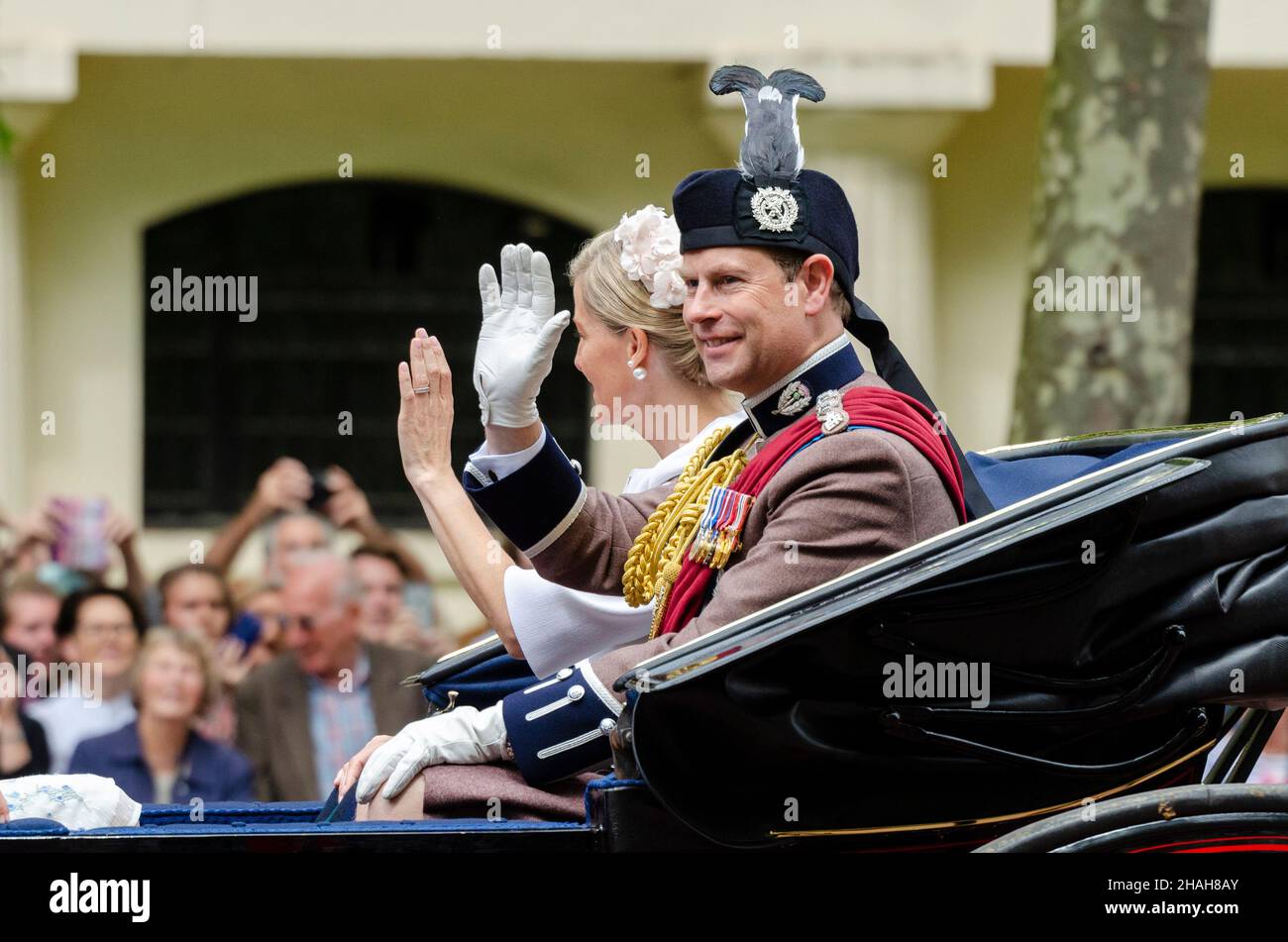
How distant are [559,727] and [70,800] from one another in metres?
0.84

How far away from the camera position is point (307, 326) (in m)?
9.02

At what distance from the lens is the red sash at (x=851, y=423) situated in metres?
3.08

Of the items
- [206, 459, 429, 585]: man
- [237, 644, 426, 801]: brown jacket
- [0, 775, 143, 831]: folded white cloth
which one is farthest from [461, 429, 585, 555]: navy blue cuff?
[206, 459, 429, 585]: man

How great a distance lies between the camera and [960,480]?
3145mm

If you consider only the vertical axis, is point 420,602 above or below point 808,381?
below

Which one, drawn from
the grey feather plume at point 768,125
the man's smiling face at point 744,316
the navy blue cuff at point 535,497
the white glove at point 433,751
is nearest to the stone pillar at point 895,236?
the navy blue cuff at point 535,497

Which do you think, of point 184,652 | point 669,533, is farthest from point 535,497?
point 184,652

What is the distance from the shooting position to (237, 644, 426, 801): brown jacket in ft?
17.9

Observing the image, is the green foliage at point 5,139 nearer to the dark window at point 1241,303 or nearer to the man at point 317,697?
the man at point 317,697

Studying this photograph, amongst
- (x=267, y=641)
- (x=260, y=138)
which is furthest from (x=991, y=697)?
(x=260, y=138)

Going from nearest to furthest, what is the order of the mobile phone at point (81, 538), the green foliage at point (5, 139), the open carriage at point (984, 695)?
the open carriage at point (984, 695) < the mobile phone at point (81, 538) < the green foliage at point (5, 139)

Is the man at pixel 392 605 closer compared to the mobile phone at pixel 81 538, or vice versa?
the man at pixel 392 605

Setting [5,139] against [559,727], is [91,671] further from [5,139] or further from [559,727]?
[559,727]

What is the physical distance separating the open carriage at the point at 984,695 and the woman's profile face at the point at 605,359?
112 cm
